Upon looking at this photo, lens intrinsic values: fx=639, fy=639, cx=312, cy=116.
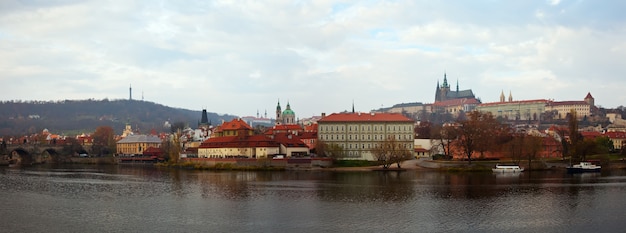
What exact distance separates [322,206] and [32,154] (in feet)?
321

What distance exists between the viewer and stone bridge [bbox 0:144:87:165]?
116 m

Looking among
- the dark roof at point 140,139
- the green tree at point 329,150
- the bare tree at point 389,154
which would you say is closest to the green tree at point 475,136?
the bare tree at point 389,154

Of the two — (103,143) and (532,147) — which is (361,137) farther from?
(103,143)

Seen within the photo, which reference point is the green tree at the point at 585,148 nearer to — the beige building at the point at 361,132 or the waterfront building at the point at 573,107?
the beige building at the point at 361,132

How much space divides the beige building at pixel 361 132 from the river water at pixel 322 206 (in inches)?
1225

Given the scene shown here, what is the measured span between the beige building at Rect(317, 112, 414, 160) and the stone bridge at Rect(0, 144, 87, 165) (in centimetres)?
5975

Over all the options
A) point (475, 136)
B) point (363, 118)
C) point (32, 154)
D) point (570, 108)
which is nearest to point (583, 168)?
point (475, 136)

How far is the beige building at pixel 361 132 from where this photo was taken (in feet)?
293

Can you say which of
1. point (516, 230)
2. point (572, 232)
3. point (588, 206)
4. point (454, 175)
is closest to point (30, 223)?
point (516, 230)

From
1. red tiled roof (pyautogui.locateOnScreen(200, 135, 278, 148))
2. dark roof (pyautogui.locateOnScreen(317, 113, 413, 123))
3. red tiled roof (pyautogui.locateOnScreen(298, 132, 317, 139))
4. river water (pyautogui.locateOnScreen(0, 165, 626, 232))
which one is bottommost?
river water (pyautogui.locateOnScreen(0, 165, 626, 232))

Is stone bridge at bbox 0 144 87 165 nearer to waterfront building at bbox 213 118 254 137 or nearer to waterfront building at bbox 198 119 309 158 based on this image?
waterfront building at bbox 213 118 254 137

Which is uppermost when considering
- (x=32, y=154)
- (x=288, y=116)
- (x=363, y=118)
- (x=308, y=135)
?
(x=288, y=116)

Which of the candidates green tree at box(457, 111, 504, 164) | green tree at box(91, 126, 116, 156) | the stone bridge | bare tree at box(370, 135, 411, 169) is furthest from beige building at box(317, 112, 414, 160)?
green tree at box(91, 126, 116, 156)

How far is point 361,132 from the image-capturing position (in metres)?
89.5
